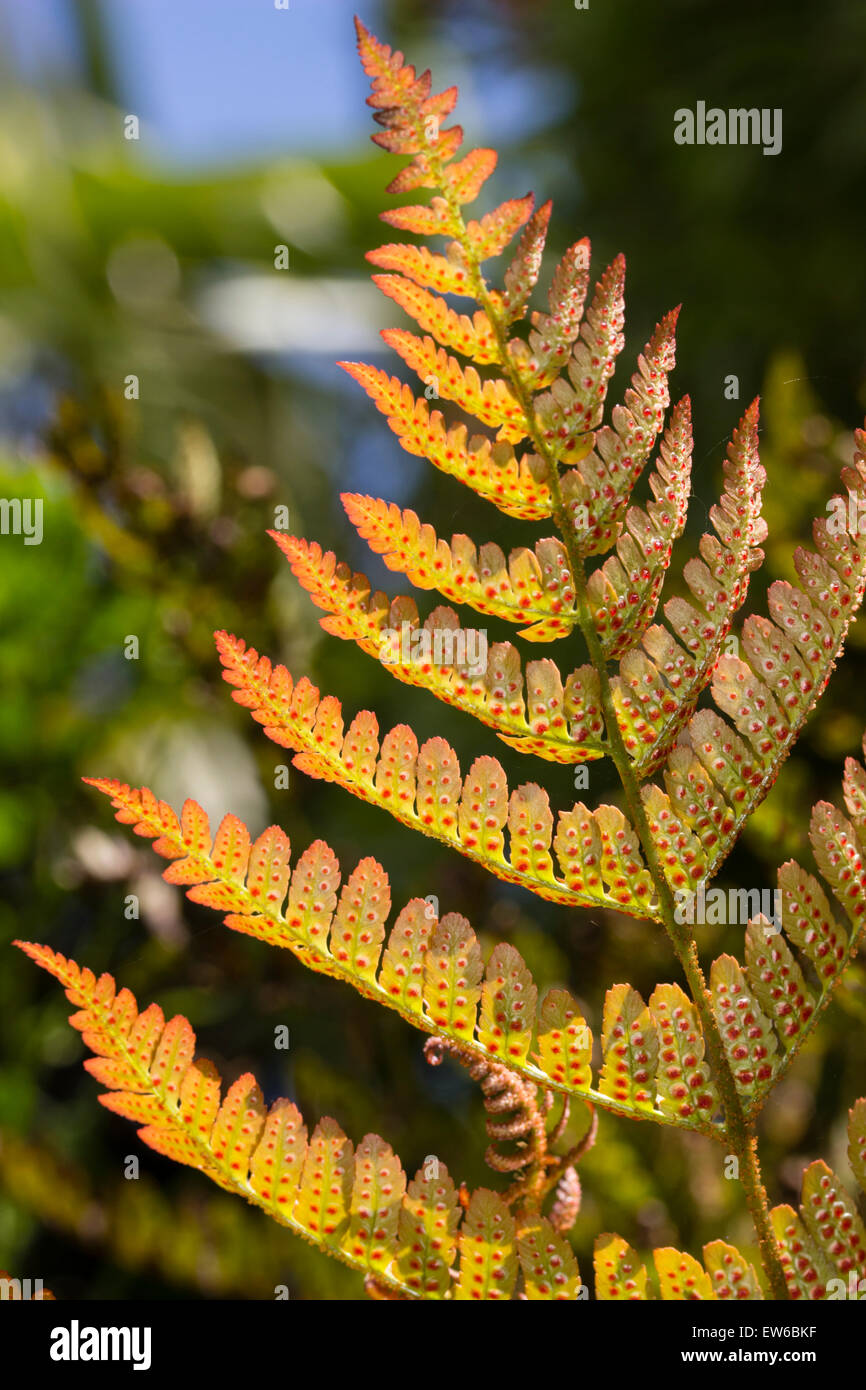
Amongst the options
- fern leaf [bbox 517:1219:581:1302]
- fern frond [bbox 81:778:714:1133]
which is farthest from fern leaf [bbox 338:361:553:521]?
fern leaf [bbox 517:1219:581:1302]

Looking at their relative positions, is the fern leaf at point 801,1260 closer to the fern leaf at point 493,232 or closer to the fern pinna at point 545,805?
the fern pinna at point 545,805

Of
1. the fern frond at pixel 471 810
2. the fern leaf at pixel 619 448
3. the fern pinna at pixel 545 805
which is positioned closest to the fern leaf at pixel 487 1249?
the fern pinna at pixel 545 805

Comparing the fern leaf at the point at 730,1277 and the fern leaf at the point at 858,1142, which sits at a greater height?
the fern leaf at the point at 858,1142

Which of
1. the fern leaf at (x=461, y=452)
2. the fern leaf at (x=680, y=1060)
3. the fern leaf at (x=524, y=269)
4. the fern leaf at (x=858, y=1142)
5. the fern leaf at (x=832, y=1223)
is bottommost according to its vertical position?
the fern leaf at (x=832, y=1223)

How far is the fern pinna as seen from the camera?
0.33 meters

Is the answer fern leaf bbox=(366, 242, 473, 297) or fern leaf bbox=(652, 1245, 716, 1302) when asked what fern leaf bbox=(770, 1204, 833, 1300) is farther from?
fern leaf bbox=(366, 242, 473, 297)

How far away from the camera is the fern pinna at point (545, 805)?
33cm

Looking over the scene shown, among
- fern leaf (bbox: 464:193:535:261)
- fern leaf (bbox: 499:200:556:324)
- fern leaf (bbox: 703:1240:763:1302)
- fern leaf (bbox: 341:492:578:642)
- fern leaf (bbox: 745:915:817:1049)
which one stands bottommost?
fern leaf (bbox: 703:1240:763:1302)

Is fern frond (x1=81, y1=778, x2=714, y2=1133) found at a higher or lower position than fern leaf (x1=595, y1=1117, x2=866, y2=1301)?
higher

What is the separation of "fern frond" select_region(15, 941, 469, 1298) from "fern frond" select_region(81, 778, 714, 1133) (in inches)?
1.7

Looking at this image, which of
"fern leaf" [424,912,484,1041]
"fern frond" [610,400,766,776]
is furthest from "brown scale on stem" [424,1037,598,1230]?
"fern frond" [610,400,766,776]

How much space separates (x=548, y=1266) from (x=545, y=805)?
148mm
